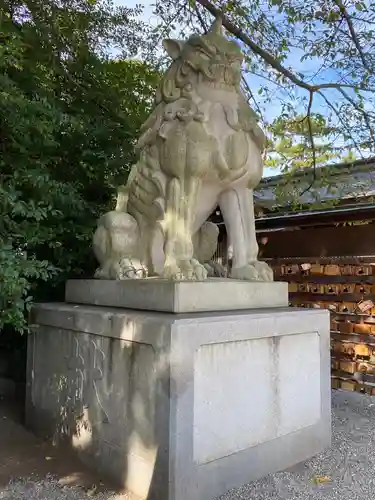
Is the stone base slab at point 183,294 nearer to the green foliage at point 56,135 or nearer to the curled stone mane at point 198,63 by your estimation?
the green foliage at point 56,135

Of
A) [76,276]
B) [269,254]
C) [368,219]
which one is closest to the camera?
[76,276]

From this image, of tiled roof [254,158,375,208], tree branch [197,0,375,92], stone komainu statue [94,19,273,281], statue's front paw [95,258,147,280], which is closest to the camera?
stone komainu statue [94,19,273,281]

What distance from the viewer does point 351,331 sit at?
6121mm

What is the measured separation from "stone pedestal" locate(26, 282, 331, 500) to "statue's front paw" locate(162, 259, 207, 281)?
0.26m

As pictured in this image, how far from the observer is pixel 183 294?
→ 2.50 m

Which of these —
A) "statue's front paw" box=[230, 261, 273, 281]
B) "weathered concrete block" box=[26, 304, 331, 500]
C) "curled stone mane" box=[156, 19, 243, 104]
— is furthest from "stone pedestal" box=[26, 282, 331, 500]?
"curled stone mane" box=[156, 19, 243, 104]

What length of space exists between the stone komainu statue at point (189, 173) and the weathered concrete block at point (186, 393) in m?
0.43

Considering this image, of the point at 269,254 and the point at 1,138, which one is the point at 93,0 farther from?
the point at 269,254

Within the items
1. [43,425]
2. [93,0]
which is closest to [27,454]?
[43,425]

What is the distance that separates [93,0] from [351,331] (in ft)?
17.4

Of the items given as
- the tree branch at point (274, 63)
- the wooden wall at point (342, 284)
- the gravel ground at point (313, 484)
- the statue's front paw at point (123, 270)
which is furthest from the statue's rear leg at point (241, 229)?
the wooden wall at point (342, 284)

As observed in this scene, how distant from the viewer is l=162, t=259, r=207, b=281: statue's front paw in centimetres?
268

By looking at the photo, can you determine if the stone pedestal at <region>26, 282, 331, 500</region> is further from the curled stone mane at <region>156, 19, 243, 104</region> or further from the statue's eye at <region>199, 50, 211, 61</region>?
the statue's eye at <region>199, 50, 211, 61</region>

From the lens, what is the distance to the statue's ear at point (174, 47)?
3.13 metres
